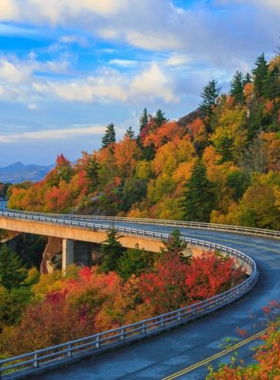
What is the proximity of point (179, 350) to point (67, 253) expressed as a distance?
55803 mm

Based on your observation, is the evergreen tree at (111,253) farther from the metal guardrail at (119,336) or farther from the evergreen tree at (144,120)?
the evergreen tree at (144,120)

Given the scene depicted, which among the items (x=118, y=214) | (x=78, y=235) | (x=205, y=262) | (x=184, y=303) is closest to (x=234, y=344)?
(x=184, y=303)

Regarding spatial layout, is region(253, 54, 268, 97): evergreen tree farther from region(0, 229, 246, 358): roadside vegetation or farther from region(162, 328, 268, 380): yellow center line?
region(162, 328, 268, 380): yellow center line

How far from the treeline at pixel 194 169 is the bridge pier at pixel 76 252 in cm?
1459

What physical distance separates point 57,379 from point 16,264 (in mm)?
45051

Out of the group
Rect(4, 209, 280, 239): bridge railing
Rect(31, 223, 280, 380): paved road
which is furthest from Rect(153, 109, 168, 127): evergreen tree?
Rect(31, 223, 280, 380): paved road

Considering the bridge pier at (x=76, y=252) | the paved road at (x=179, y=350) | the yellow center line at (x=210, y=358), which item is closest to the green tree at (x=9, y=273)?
the bridge pier at (x=76, y=252)

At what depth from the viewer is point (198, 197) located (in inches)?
3022

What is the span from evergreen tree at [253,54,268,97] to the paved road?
291 ft

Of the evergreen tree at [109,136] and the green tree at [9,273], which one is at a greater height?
the evergreen tree at [109,136]

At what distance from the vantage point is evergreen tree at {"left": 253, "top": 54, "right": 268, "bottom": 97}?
117675mm

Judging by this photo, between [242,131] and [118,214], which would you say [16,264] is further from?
[242,131]

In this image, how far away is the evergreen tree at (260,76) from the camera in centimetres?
11768

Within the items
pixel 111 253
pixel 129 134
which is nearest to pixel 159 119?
pixel 129 134
